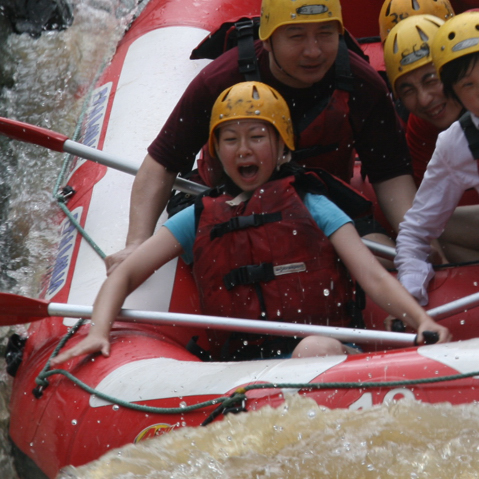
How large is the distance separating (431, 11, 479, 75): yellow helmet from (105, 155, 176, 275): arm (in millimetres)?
953

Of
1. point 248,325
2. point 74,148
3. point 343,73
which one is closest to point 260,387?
point 248,325

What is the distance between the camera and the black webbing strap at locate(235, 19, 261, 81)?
2.58 meters

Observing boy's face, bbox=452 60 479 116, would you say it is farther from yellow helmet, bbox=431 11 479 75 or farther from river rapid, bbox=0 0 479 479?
river rapid, bbox=0 0 479 479

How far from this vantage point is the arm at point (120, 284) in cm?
216

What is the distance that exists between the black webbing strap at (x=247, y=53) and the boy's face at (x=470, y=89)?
0.72 meters

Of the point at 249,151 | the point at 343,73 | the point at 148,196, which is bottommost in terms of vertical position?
the point at 148,196

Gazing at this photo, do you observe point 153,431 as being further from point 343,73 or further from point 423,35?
point 423,35

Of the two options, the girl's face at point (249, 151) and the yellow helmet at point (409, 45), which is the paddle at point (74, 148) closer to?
the girl's face at point (249, 151)

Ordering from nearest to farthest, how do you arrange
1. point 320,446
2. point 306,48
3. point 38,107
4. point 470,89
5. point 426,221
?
point 320,446 < point 470,89 < point 426,221 < point 306,48 < point 38,107

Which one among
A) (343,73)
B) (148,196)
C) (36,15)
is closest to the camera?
(343,73)

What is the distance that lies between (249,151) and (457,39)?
2.04 ft

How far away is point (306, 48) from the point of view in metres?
2.41

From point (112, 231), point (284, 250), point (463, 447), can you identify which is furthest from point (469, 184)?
point (112, 231)

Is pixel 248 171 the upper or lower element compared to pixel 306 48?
lower
